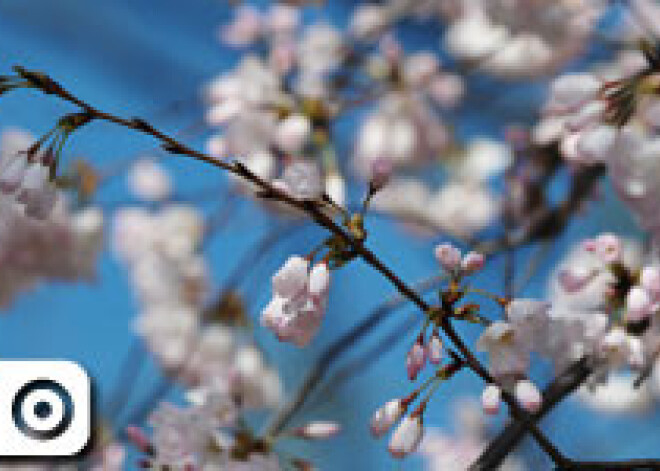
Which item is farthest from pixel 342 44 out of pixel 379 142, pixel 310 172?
pixel 310 172

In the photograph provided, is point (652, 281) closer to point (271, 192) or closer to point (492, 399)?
point (492, 399)

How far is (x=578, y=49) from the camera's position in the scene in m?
4.23

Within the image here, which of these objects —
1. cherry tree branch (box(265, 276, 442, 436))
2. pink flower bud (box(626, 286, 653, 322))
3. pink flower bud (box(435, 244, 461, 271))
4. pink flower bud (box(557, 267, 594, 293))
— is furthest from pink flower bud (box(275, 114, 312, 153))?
pink flower bud (box(435, 244, 461, 271))

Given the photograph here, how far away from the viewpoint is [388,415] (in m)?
1.29

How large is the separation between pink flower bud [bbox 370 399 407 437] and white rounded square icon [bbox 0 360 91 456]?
823 millimetres

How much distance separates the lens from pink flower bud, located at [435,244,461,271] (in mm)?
1256

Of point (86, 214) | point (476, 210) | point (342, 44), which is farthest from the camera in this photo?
point (476, 210)

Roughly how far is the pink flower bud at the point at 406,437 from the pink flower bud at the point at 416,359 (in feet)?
0.27

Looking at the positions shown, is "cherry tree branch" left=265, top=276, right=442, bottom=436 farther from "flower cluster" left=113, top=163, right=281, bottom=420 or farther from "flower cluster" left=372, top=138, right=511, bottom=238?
"flower cluster" left=372, top=138, right=511, bottom=238

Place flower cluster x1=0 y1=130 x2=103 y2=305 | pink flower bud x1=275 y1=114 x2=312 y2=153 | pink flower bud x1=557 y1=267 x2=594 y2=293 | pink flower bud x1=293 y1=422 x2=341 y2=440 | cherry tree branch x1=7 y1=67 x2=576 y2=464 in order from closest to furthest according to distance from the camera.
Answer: cherry tree branch x1=7 y1=67 x2=576 y2=464
pink flower bud x1=557 y1=267 x2=594 y2=293
pink flower bud x1=293 y1=422 x2=341 y2=440
pink flower bud x1=275 y1=114 x2=312 y2=153
flower cluster x1=0 y1=130 x2=103 y2=305

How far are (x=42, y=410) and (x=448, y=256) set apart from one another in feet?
3.37

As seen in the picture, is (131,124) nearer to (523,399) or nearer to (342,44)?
(523,399)

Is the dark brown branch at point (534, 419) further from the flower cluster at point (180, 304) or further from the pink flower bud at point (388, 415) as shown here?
the flower cluster at point (180, 304)

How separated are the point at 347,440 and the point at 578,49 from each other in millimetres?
1879
